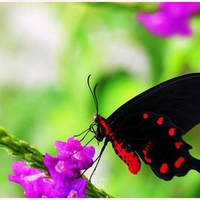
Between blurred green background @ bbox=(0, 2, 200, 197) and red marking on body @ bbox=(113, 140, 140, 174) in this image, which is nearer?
red marking on body @ bbox=(113, 140, 140, 174)

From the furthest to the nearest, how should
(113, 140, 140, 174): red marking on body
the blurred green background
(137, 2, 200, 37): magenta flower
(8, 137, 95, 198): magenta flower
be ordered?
the blurred green background → (137, 2, 200, 37): magenta flower → (113, 140, 140, 174): red marking on body → (8, 137, 95, 198): magenta flower

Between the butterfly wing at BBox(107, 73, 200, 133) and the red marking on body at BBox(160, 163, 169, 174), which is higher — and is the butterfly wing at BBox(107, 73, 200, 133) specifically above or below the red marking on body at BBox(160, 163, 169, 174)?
above

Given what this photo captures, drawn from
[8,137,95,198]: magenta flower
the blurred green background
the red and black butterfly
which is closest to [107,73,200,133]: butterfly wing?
the red and black butterfly

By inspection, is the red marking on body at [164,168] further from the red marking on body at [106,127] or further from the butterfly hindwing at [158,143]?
the red marking on body at [106,127]

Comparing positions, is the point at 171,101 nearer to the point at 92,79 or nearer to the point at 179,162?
the point at 179,162

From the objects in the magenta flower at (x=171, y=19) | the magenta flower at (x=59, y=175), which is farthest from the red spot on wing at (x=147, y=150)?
the magenta flower at (x=171, y=19)

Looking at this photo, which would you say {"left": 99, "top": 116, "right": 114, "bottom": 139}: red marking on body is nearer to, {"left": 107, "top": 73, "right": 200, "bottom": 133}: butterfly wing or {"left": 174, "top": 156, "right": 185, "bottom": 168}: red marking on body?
{"left": 107, "top": 73, "right": 200, "bottom": 133}: butterfly wing
